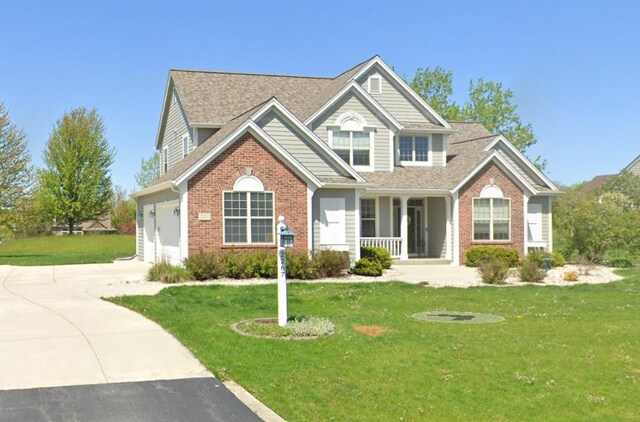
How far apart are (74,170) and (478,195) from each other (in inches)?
1562

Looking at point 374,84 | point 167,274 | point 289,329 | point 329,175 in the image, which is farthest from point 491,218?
point 289,329

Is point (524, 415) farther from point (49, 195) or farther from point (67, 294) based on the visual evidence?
point (49, 195)

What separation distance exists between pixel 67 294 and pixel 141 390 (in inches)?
388

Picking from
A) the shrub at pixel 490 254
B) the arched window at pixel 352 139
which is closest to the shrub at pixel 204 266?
the arched window at pixel 352 139

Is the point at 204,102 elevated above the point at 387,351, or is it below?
above

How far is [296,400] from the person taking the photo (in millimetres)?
7082

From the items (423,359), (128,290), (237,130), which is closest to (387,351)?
(423,359)

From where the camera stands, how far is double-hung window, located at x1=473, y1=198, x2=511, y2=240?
2748 centimetres

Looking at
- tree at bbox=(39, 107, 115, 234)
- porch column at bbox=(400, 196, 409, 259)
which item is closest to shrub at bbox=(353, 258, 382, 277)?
porch column at bbox=(400, 196, 409, 259)

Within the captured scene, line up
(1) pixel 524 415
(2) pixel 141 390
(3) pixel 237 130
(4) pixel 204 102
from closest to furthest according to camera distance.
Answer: (1) pixel 524 415
(2) pixel 141 390
(3) pixel 237 130
(4) pixel 204 102

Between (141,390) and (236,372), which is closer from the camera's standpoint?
(141,390)

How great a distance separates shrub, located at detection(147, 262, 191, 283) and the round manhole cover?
341 inches

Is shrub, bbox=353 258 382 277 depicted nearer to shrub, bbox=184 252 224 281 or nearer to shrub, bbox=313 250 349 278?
shrub, bbox=313 250 349 278

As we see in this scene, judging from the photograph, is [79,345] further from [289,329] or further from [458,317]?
[458,317]
